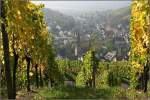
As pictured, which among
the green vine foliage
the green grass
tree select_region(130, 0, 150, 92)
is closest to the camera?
tree select_region(130, 0, 150, 92)

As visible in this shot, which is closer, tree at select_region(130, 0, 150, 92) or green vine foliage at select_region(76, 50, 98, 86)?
tree at select_region(130, 0, 150, 92)

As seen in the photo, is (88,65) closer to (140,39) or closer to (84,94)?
(140,39)

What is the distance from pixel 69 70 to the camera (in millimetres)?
155000

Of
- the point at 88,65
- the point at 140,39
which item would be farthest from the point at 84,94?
the point at 88,65

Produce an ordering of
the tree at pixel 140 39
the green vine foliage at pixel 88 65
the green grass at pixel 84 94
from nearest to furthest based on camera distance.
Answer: the tree at pixel 140 39, the green grass at pixel 84 94, the green vine foliage at pixel 88 65

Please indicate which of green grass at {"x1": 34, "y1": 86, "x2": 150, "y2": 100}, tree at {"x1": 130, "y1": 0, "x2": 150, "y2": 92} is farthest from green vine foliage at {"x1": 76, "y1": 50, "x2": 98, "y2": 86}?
green grass at {"x1": 34, "y1": 86, "x2": 150, "y2": 100}

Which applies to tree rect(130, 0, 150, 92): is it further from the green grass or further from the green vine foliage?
the green vine foliage

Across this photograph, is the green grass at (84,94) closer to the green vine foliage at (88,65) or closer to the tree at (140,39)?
the tree at (140,39)

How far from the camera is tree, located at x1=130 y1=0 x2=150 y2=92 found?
1812 cm

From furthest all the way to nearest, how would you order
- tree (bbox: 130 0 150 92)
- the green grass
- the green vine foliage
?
the green vine foliage < the green grass < tree (bbox: 130 0 150 92)

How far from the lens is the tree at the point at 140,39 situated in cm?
1812

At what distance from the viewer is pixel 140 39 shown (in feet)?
120

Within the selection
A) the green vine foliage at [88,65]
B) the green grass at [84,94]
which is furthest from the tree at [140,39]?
the green vine foliage at [88,65]

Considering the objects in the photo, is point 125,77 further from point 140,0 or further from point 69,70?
point 140,0
